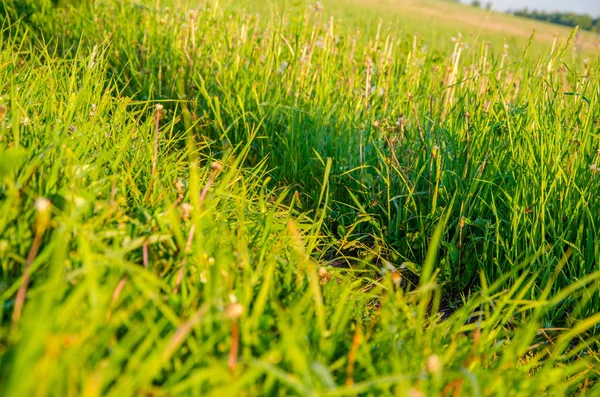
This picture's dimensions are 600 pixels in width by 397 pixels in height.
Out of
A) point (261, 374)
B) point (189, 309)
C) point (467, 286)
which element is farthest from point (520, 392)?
point (467, 286)

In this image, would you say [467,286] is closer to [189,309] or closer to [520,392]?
[520,392]

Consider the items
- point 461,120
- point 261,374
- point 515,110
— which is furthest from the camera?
point 461,120

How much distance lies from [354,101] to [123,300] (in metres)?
2.11

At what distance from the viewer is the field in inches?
38.4

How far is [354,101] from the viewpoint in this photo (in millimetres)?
2980

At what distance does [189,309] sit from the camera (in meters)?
1.11

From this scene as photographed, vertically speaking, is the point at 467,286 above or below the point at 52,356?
below

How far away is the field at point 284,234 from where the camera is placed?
976 millimetres

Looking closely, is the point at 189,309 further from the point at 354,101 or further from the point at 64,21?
the point at 64,21

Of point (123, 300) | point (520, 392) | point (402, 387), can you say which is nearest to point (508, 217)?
point (520, 392)

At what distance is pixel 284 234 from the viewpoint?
5.84 ft

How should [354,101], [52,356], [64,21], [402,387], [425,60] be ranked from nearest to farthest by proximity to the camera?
1. [52,356]
2. [402,387]
3. [354,101]
4. [64,21]
5. [425,60]

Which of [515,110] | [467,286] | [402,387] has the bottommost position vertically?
[467,286]

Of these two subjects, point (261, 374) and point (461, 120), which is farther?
point (461, 120)
